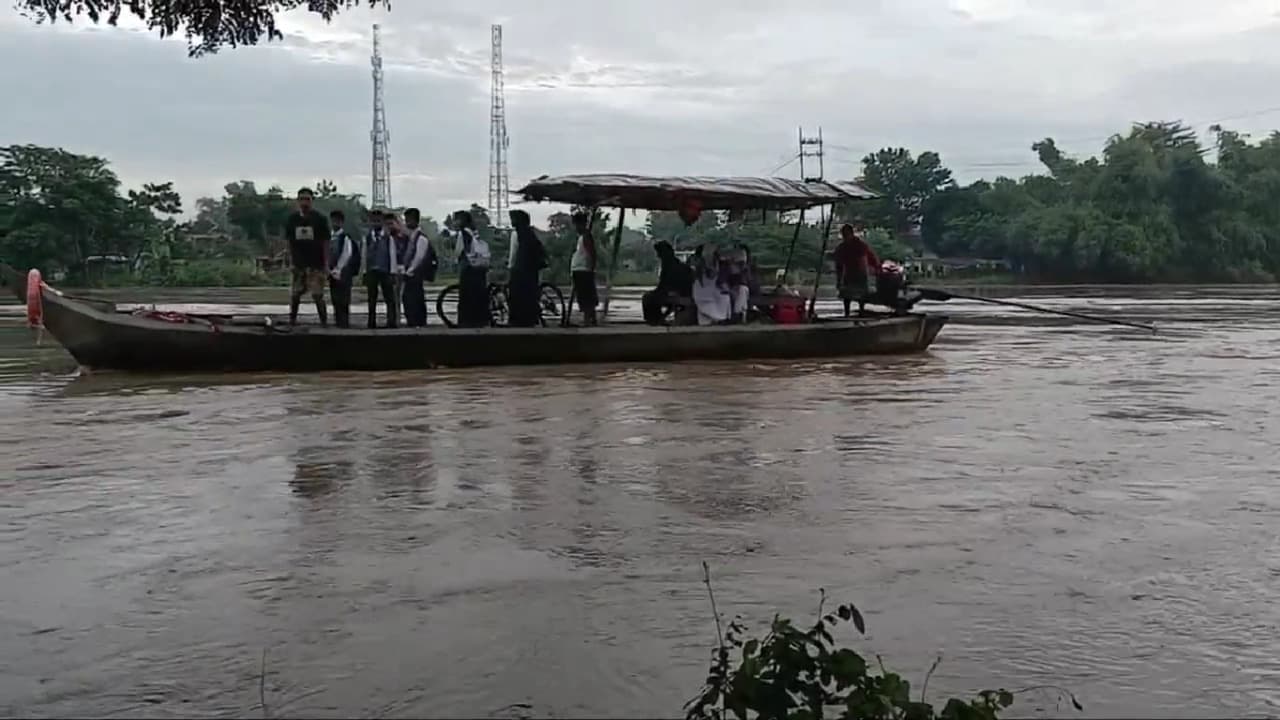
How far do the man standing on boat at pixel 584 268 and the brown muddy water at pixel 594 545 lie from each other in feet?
7.98

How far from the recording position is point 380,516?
6223 millimetres

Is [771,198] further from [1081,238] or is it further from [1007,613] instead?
[1081,238]

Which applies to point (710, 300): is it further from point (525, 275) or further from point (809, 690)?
point (809, 690)

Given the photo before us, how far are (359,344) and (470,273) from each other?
142 cm

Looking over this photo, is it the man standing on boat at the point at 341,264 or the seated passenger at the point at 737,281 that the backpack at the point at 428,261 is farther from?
the seated passenger at the point at 737,281

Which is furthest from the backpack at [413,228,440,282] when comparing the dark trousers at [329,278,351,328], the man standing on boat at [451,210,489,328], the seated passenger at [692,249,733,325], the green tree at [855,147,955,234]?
the green tree at [855,147,955,234]

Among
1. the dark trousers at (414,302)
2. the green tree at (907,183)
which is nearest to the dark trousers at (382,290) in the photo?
the dark trousers at (414,302)

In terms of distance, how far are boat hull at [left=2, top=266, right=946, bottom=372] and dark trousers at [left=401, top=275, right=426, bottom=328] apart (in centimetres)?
70

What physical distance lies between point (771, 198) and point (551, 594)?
9167 mm

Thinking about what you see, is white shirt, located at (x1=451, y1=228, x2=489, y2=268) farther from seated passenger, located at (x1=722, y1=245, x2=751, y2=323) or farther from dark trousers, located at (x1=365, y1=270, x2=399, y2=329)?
seated passenger, located at (x1=722, y1=245, x2=751, y2=323)

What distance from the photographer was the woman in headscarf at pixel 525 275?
12.9 m

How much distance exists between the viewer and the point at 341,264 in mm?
13297

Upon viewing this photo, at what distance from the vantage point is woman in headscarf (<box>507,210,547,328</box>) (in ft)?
42.3

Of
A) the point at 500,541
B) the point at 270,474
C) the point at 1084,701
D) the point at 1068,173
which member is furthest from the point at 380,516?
the point at 1068,173
